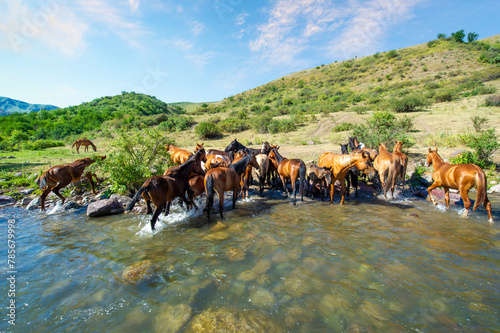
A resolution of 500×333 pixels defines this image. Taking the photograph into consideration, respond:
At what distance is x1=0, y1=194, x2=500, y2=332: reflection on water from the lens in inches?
119

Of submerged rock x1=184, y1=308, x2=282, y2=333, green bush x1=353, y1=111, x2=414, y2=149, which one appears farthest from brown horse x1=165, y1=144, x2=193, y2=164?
green bush x1=353, y1=111, x2=414, y2=149

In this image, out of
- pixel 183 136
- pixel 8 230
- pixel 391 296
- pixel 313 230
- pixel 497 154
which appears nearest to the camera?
pixel 391 296

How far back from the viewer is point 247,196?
965 centimetres

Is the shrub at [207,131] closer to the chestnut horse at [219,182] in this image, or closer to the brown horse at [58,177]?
the brown horse at [58,177]

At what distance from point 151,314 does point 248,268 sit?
5.78ft

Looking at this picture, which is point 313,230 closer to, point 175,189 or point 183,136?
point 175,189

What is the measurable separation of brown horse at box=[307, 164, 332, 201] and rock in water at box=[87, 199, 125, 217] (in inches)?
284

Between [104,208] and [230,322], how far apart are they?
21.6ft

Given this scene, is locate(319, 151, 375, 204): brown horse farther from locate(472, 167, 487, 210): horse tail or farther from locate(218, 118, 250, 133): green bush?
locate(218, 118, 250, 133): green bush

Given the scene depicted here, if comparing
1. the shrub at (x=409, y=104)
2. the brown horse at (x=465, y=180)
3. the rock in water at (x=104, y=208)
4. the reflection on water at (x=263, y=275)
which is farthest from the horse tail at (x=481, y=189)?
the shrub at (x=409, y=104)

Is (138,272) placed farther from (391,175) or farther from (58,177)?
(391,175)

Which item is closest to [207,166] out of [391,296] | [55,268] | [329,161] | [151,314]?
[329,161]

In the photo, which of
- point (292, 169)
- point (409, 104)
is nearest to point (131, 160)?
point (292, 169)

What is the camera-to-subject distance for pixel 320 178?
8.97 meters
